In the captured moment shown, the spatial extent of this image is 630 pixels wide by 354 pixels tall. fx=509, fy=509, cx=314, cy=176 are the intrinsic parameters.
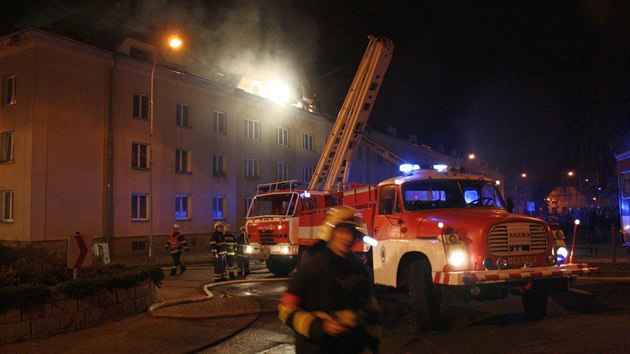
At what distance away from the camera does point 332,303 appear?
3.17 meters

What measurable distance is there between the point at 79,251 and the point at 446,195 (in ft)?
20.6

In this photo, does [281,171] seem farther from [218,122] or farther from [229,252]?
[229,252]

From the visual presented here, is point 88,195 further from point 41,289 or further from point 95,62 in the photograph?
point 41,289

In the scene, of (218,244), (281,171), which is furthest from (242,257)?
(281,171)

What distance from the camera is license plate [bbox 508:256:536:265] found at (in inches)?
293

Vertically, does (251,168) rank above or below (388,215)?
above

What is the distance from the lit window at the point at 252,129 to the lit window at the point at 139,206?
867 cm

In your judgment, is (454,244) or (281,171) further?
(281,171)

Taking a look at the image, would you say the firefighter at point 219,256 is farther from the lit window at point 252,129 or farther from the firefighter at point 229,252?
the lit window at point 252,129

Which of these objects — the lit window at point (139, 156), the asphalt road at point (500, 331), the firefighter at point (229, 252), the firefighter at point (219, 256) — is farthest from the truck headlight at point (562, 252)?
the lit window at point (139, 156)

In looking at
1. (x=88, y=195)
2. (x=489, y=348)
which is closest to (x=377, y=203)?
(x=489, y=348)

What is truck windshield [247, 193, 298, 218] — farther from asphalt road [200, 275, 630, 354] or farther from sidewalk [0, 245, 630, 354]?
asphalt road [200, 275, 630, 354]

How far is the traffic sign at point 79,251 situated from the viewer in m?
8.15

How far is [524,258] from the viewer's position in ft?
24.8
